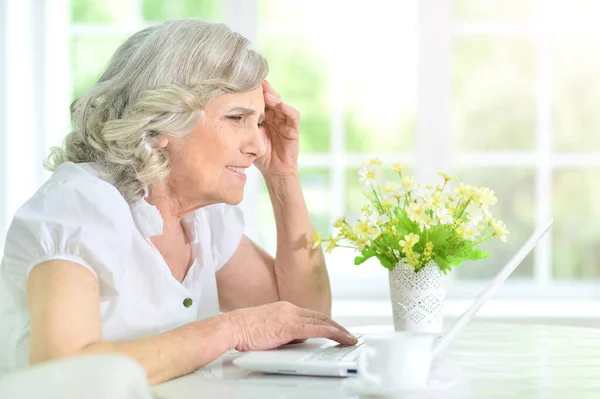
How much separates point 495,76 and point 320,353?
4801mm

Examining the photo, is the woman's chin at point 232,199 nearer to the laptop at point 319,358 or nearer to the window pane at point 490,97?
the laptop at point 319,358

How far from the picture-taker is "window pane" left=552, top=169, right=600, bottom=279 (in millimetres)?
4906

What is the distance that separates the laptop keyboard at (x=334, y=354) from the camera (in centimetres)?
150

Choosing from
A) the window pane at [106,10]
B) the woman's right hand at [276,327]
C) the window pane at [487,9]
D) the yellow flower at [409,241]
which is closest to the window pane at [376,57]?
the window pane at [106,10]

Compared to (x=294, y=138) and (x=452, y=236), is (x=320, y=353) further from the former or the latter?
(x=294, y=138)

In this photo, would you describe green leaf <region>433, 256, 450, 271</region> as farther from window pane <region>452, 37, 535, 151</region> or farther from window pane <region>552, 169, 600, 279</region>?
window pane <region>452, 37, 535, 151</region>

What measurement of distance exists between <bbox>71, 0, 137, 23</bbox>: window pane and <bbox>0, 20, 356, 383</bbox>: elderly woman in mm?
1726

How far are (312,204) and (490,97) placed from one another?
2420mm

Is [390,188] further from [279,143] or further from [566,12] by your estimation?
[566,12]

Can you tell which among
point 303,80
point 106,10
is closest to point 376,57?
point 303,80

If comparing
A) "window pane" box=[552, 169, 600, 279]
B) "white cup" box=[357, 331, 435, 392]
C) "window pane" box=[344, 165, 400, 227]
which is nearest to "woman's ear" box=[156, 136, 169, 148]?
"white cup" box=[357, 331, 435, 392]

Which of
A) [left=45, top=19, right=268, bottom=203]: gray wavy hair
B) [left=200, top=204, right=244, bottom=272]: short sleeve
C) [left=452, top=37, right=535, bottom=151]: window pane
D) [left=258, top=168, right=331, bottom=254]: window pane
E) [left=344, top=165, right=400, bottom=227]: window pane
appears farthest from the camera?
[left=452, top=37, right=535, bottom=151]: window pane

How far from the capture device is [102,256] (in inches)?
60.3

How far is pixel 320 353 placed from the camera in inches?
63.1
